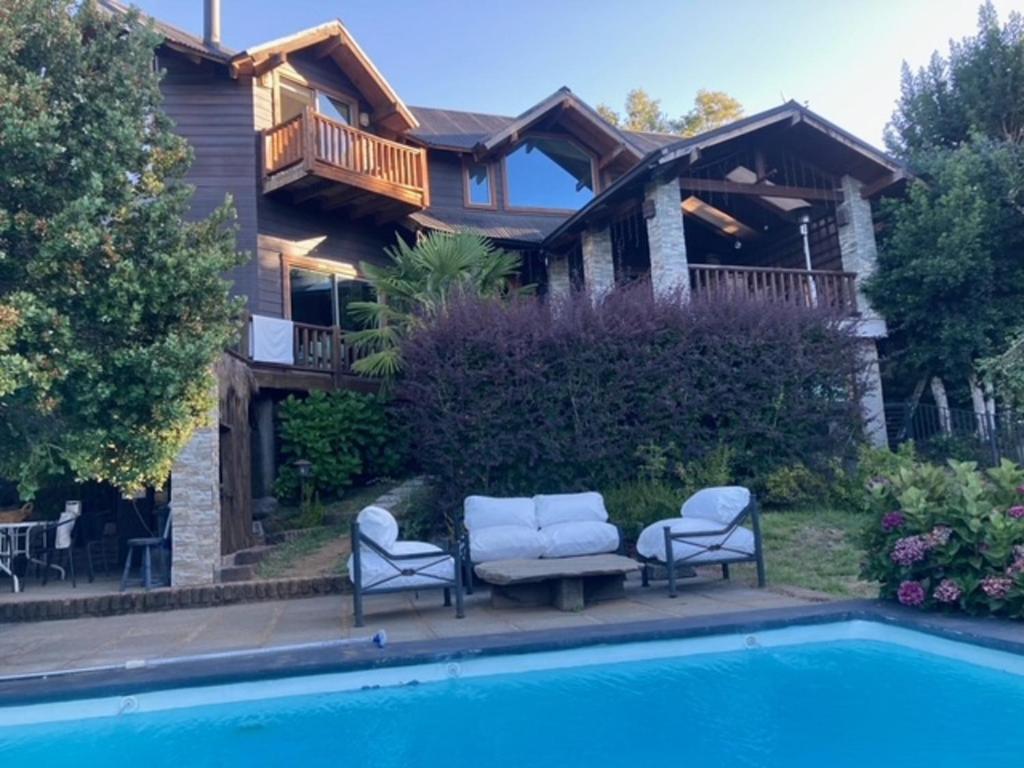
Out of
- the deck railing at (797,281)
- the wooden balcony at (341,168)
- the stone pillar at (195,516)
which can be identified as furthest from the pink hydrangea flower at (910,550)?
the wooden balcony at (341,168)

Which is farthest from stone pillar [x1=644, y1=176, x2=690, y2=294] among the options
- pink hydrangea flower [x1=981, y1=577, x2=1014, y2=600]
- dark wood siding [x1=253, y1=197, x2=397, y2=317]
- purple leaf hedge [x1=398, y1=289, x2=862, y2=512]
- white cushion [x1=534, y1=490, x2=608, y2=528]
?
pink hydrangea flower [x1=981, y1=577, x2=1014, y2=600]

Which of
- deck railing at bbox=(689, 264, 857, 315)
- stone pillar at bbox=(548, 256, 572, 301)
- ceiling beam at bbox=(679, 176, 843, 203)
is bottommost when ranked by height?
deck railing at bbox=(689, 264, 857, 315)

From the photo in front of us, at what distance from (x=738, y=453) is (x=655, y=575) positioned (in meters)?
2.49

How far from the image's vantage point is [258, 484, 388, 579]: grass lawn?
949 cm

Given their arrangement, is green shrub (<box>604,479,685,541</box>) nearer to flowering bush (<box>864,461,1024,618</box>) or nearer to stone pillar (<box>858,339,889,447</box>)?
flowering bush (<box>864,461,1024,618</box>)

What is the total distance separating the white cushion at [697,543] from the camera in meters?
7.78

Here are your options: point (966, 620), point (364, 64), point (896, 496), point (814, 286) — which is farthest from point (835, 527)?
point (364, 64)

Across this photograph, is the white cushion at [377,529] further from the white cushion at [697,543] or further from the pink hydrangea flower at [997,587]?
the pink hydrangea flower at [997,587]

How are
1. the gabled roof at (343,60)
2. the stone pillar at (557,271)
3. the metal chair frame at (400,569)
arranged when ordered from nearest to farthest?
the metal chair frame at (400,569) < the gabled roof at (343,60) < the stone pillar at (557,271)

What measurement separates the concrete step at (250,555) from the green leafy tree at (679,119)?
2764 cm

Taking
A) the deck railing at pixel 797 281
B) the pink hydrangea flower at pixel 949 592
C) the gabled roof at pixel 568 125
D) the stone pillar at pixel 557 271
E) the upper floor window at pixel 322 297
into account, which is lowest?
the pink hydrangea flower at pixel 949 592

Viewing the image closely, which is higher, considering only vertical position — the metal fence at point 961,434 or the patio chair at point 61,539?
the metal fence at point 961,434

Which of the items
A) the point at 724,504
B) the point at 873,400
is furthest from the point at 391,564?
the point at 873,400

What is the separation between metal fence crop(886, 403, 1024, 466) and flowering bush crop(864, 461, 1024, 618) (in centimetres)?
747
